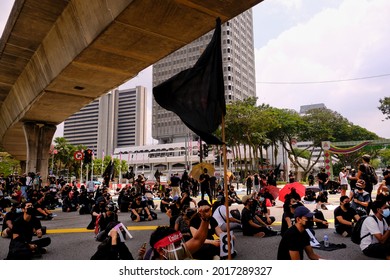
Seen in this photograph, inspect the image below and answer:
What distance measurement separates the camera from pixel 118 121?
178875mm

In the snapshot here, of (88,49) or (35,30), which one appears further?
(35,30)

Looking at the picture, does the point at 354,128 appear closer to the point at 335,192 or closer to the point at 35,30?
the point at 335,192

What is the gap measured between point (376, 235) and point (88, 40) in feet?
28.2

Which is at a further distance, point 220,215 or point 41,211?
point 41,211

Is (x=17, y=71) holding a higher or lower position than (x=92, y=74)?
higher

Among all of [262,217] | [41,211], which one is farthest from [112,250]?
[41,211]

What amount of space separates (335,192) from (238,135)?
19423 millimetres

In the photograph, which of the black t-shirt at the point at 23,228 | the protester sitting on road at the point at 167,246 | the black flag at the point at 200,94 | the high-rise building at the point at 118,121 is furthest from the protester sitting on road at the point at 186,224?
the high-rise building at the point at 118,121

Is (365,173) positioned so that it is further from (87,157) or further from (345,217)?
(87,157)

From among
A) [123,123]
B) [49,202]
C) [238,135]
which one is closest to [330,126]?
[238,135]

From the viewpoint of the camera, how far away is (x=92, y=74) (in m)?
11.1

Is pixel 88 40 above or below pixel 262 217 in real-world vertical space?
above

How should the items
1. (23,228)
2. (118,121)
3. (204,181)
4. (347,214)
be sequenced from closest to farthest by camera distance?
(23,228) → (347,214) → (204,181) → (118,121)

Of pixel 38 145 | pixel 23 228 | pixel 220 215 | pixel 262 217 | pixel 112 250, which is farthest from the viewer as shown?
pixel 38 145
